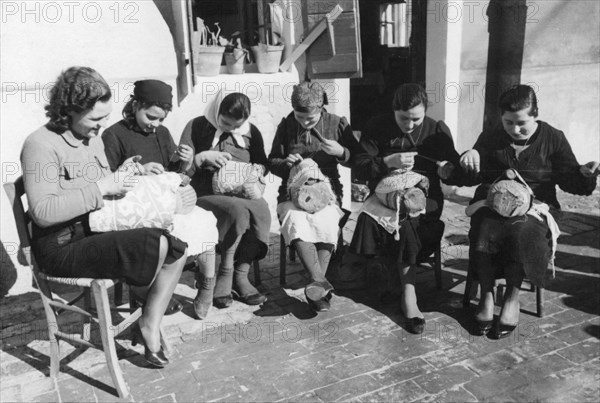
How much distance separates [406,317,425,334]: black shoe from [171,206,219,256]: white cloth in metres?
1.34

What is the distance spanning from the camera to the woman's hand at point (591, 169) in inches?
141

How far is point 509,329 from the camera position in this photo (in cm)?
364

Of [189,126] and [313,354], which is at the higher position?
[189,126]

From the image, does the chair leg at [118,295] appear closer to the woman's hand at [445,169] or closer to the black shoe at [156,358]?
the black shoe at [156,358]

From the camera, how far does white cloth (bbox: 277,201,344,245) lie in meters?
4.02

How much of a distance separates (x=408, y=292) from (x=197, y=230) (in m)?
1.43

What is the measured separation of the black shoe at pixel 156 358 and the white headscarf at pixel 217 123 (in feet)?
4.91

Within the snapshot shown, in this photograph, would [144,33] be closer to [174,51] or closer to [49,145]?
[174,51]

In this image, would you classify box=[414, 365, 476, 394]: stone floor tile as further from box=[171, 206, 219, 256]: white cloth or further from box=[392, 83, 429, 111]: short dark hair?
box=[392, 83, 429, 111]: short dark hair

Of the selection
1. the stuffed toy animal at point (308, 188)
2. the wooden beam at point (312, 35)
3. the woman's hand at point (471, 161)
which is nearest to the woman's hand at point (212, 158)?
the stuffed toy animal at point (308, 188)

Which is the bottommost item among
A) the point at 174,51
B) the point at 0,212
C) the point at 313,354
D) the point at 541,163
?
the point at 313,354

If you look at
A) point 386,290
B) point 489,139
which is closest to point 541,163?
point 489,139

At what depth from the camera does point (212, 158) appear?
4.01 metres

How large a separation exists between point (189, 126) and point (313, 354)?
1.80 metres
